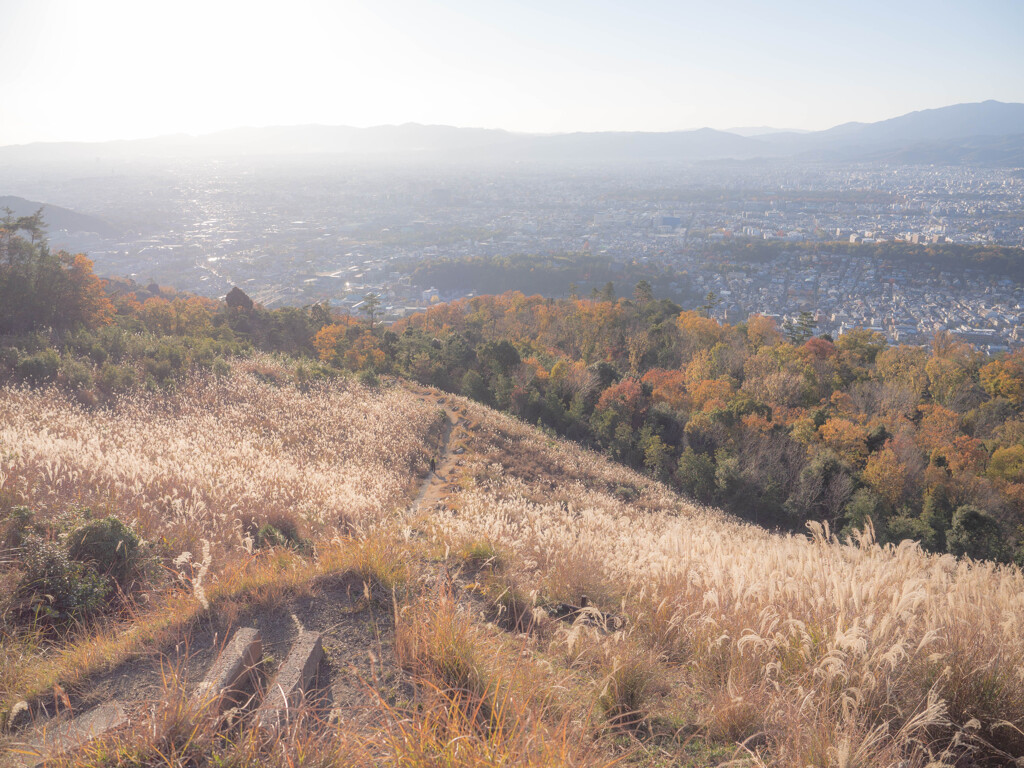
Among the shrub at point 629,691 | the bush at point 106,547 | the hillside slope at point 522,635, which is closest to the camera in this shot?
the hillside slope at point 522,635

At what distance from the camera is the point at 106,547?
4391 mm

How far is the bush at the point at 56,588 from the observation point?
376cm

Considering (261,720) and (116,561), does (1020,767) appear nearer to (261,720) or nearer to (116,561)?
(261,720)

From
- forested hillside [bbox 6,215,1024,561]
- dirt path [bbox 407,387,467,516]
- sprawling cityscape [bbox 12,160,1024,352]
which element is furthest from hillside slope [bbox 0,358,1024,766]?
sprawling cityscape [bbox 12,160,1024,352]

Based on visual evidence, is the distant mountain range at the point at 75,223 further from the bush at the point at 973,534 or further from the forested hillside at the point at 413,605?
the bush at the point at 973,534

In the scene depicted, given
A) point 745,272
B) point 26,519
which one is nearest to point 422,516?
point 26,519

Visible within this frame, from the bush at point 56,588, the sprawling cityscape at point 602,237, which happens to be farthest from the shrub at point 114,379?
the sprawling cityscape at point 602,237

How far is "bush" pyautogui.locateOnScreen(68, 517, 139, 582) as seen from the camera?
430 centimetres

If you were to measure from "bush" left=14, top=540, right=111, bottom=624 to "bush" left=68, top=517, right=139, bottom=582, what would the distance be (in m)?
0.11

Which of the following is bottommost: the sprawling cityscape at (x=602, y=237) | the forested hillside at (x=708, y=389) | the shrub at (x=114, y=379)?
the forested hillside at (x=708, y=389)

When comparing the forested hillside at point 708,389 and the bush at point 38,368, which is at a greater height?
the bush at point 38,368

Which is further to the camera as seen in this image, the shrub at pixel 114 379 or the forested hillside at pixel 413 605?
the shrub at pixel 114 379

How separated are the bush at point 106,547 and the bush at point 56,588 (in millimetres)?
114

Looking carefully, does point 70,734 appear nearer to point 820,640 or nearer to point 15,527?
point 15,527
